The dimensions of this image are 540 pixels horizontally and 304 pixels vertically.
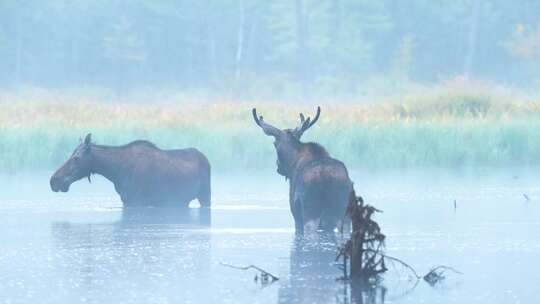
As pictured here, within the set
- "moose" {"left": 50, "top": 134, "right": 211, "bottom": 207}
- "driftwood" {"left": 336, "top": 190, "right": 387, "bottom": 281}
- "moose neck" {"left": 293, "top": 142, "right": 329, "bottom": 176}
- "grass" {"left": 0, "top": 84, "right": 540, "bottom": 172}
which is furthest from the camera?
"grass" {"left": 0, "top": 84, "right": 540, "bottom": 172}

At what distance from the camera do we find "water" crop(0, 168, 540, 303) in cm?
1446

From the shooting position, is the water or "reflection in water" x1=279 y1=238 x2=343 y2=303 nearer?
"reflection in water" x1=279 y1=238 x2=343 y2=303

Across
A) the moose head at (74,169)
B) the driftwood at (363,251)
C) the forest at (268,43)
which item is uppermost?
the forest at (268,43)

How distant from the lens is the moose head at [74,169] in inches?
896

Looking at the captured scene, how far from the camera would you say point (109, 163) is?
75.3ft

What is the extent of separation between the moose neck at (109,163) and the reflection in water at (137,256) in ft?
1.93

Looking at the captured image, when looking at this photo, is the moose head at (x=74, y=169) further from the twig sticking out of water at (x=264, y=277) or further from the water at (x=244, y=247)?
the twig sticking out of water at (x=264, y=277)

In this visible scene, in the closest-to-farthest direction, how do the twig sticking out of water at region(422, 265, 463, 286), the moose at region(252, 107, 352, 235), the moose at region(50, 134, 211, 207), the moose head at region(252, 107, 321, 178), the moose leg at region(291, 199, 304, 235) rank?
1. the twig sticking out of water at region(422, 265, 463, 286)
2. the moose at region(252, 107, 352, 235)
3. the moose leg at region(291, 199, 304, 235)
4. the moose head at region(252, 107, 321, 178)
5. the moose at region(50, 134, 211, 207)

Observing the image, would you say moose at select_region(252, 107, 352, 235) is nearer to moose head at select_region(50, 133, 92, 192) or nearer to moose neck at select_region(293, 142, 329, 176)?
moose neck at select_region(293, 142, 329, 176)

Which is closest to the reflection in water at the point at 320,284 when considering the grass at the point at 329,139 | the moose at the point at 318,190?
the moose at the point at 318,190

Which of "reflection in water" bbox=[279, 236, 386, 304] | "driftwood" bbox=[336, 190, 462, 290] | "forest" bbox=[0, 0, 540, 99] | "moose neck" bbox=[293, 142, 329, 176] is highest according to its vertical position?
"forest" bbox=[0, 0, 540, 99]

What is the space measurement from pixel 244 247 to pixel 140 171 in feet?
16.6

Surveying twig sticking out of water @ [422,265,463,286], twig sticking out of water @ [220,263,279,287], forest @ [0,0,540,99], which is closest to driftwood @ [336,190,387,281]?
twig sticking out of water @ [422,265,463,286]

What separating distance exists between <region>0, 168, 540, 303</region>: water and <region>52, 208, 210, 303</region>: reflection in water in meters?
0.01
